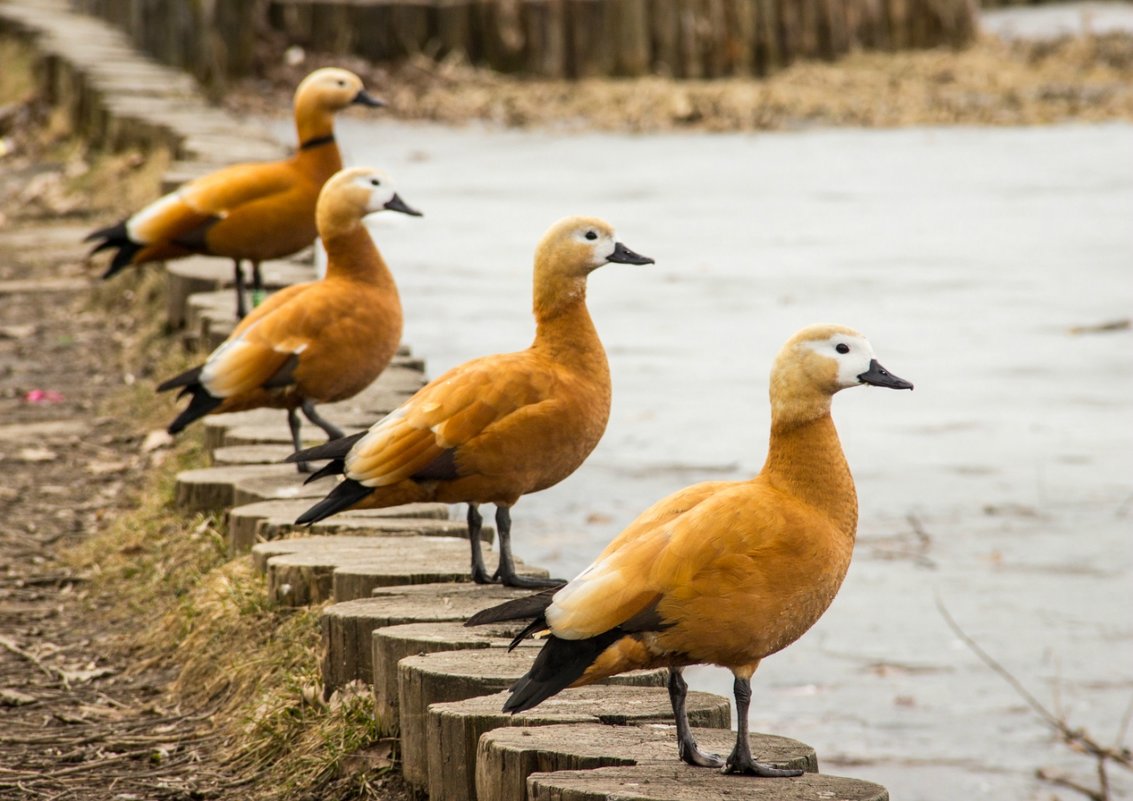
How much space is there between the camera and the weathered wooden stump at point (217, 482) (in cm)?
500

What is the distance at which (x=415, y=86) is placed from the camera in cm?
1490

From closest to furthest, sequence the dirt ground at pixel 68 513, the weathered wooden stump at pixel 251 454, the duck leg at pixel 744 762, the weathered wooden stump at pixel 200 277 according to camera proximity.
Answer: the duck leg at pixel 744 762 < the dirt ground at pixel 68 513 < the weathered wooden stump at pixel 251 454 < the weathered wooden stump at pixel 200 277

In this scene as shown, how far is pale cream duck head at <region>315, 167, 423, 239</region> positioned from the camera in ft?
15.9

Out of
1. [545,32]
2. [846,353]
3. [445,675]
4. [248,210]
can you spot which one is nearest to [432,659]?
[445,675]

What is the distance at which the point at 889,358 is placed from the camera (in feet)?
27.6

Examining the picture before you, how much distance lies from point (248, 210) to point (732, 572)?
338 cm

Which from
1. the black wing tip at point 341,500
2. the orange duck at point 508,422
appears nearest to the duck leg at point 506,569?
the orange duck at point 508,422

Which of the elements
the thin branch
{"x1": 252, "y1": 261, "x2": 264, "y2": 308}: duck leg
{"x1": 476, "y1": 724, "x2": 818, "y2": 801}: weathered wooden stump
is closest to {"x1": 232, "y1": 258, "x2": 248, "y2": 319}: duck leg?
{"x1": 252, "y1": 261, "x2": 264, "y2": 308}: duck leg

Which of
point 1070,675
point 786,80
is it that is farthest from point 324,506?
point 786,80

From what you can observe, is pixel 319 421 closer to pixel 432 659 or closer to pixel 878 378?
pixel 432 659

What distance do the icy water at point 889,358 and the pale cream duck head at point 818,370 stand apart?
0.80m

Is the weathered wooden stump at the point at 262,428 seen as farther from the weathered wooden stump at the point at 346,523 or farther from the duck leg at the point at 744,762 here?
the duck leg at the point at 744,762

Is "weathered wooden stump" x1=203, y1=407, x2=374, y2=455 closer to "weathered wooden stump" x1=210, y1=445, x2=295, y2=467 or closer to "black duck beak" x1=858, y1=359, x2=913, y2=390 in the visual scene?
"weathered wooden stump" x1=210, y1=445, x2=295, y2=467

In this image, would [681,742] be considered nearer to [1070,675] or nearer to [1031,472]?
[1070,675]
